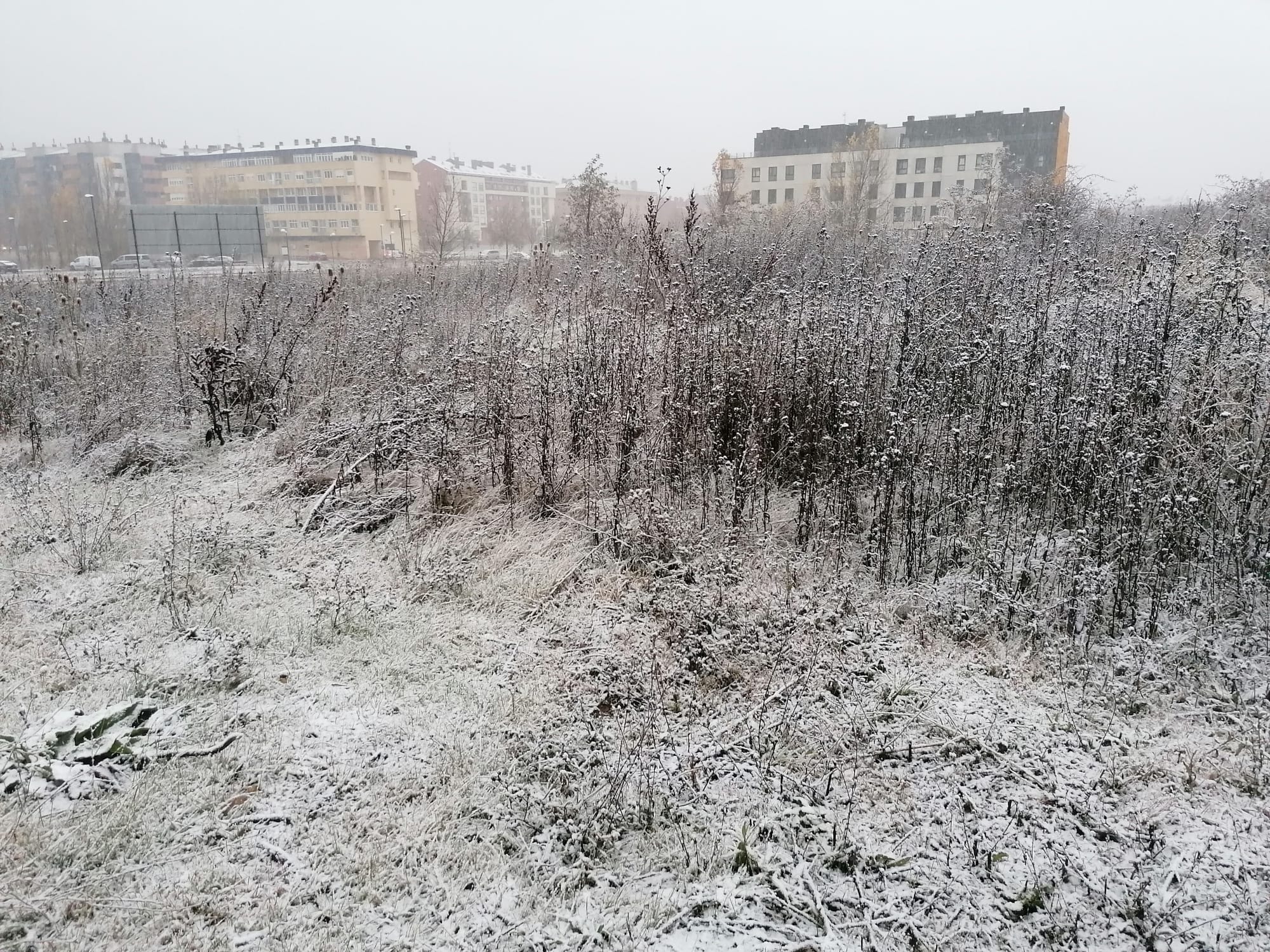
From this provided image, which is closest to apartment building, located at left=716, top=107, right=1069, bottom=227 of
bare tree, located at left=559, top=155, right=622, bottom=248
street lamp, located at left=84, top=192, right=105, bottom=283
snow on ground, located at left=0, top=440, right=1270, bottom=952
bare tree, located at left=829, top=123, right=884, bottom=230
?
bare tree, located at left=829, top=123, right=884, bottom=230

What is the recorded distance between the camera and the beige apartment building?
2483 inches

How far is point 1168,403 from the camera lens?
5.34 m

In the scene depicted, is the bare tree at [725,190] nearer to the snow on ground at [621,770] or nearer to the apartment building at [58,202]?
the snow on ground at [621,770]

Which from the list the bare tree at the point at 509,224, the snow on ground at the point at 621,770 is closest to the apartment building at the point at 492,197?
the bare tree at the point at 509,224

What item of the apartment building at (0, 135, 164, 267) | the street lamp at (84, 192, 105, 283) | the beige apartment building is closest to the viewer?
the street lamp at (84, 192, 105, 283)

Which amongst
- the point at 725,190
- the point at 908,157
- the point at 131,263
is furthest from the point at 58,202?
the point at 908,157

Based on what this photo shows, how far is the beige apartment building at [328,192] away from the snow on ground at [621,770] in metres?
61.7

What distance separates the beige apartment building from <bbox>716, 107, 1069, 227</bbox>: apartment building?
28548 millimetres

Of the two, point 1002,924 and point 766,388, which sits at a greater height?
point 766,388

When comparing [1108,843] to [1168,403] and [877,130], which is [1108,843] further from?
[877,130]

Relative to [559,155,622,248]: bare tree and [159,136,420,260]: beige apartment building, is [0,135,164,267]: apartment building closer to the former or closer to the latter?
[159,136,420,260]: beige apartment building

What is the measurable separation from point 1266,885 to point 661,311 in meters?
6.38

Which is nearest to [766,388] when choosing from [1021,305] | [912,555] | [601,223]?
[912,555]

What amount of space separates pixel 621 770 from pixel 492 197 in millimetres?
94637
